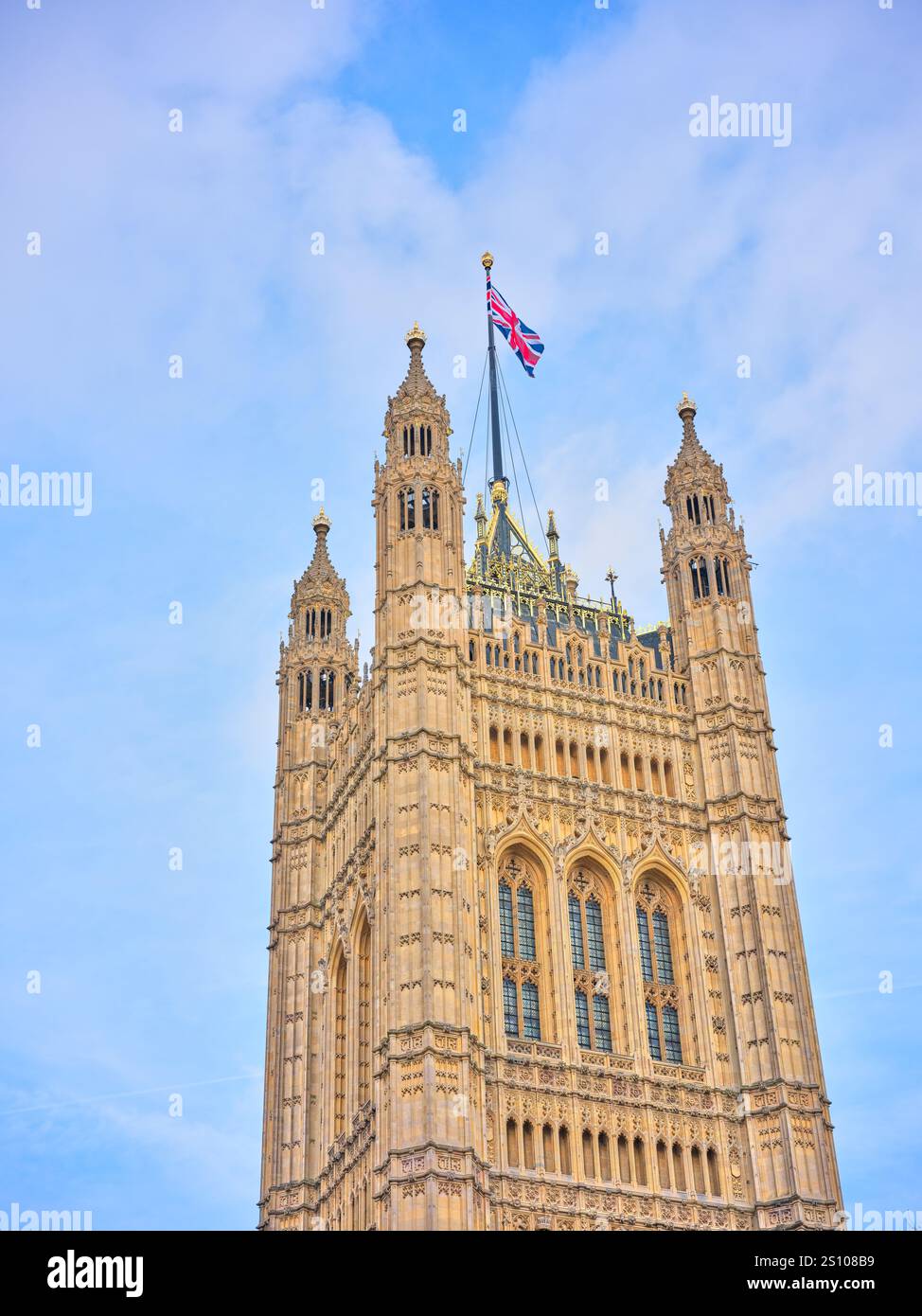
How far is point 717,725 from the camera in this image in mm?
67875

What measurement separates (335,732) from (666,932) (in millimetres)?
15618

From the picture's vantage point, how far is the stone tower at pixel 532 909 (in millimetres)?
56531

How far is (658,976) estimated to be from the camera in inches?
2473

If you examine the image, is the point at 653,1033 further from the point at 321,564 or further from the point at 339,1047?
the point at 321,564

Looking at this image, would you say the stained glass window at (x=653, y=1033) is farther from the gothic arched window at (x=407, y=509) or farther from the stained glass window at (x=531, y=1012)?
the gothic arched window at (x=407, y=509)

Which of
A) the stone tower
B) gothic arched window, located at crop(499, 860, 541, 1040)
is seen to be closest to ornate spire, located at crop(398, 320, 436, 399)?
the stone tower

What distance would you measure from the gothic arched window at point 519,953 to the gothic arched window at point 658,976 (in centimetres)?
372

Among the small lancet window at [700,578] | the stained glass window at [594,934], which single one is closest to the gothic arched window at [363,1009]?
the stained glass window at [594,934]

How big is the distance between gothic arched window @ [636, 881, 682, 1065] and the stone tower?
0.10 m

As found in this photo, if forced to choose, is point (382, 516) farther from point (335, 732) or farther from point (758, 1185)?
point (758, 1185)

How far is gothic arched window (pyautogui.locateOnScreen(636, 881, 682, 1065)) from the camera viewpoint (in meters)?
61.4

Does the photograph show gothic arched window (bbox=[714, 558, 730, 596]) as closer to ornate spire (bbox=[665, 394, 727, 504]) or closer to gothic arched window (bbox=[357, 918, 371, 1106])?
ornate spire (bbox=[665, 394, 727, 504])

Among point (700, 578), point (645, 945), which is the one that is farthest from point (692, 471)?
point (645, 945)
